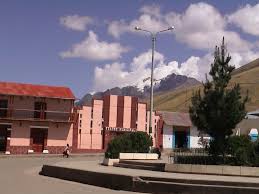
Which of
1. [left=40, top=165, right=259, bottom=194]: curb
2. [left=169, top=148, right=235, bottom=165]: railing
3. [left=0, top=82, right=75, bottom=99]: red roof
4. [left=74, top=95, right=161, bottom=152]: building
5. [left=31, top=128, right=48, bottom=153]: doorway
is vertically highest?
[left=0, top=82, right=75, bottom=99]: red roof

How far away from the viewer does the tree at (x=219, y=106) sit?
24.2 meters

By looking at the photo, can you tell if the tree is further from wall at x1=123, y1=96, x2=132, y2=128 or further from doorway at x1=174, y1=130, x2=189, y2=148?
doorway at x1=174, y1=130, x2=189, y2=148

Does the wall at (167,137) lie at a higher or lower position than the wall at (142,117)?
lower

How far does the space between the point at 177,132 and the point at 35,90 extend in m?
18.9

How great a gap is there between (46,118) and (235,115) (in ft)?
126

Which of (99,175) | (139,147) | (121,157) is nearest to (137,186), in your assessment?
(99,175)

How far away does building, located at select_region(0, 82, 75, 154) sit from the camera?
58312 millimetres

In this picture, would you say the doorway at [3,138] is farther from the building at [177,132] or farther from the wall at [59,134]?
the building at [177,132]

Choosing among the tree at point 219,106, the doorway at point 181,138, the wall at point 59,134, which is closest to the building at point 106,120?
the wall at point 59,134

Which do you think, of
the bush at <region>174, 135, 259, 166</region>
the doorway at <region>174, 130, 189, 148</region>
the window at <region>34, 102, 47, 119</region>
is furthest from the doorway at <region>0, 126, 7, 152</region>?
the bush at <region>174, 135, 259, 166</region>

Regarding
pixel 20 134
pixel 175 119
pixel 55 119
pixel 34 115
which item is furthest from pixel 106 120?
pixel 20 134

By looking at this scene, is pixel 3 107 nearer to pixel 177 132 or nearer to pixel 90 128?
pixel 90 128

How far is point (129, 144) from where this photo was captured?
34.8 m

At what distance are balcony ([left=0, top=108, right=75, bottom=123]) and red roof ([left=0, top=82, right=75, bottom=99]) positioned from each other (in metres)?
1.75
